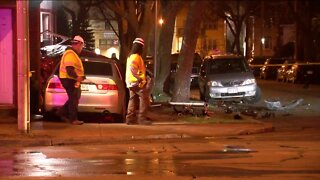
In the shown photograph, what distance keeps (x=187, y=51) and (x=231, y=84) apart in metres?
3.62

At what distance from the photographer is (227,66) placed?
24.4 m

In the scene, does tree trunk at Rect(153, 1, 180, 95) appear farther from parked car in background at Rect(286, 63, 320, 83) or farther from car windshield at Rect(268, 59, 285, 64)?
car windshield at Rect(268, 59, 285, 64)

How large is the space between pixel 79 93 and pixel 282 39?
59965mm

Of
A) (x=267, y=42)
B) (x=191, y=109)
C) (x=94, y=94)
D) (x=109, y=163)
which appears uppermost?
(x=267, y=42)

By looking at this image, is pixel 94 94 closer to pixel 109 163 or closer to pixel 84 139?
pixel 84 139

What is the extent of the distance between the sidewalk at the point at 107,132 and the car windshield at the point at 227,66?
26.4ft

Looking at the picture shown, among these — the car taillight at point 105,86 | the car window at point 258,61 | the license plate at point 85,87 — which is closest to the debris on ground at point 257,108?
the car taillight at point 105,86

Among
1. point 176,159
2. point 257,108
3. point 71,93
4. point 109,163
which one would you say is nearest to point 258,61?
point 257,108

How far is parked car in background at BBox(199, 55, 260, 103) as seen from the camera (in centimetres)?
2316

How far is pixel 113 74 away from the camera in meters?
15.7

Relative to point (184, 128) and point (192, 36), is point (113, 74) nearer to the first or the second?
point (184, 128)

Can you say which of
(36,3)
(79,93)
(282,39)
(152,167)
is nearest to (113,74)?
(79,93)

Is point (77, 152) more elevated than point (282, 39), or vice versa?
point (282, 39)

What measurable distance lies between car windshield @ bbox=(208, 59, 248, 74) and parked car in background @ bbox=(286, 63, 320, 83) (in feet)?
35.3
